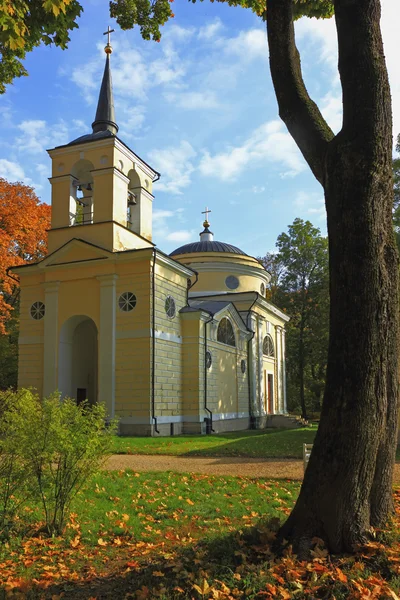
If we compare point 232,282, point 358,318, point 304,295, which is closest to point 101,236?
point 232,282

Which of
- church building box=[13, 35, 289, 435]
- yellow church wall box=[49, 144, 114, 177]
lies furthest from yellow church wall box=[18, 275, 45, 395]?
yellow church wall box=[49, 144, 114, 177]

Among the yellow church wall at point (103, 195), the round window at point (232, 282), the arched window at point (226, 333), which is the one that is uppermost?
the yellow church wall at point (103, 195)

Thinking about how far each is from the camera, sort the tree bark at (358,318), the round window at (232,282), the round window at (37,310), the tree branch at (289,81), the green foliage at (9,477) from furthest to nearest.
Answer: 1. the round window at (232,282)
2. the round window at (37,310)
3. the green foliage at (9,477)
4. the tree branch at (289,81)
5. the tree bark at (358,318)

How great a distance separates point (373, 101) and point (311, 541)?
390 centimetres

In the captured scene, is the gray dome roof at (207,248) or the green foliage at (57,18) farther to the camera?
the gray dome roof at (207,248)

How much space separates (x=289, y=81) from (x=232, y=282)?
2583 cm

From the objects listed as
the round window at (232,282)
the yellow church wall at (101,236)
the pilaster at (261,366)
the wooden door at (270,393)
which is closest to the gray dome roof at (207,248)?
the round window at (232,282)

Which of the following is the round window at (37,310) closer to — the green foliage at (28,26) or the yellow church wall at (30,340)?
the yellow church wall at (30,340)

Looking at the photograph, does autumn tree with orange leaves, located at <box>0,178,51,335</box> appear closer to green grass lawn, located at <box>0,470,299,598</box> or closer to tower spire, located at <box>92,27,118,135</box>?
tower spire, located at <box>92,27,118,135</box>

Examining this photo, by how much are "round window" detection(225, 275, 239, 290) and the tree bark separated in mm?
26146

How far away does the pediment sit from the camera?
Answer: 67.1ft

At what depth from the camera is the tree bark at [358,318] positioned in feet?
14.8

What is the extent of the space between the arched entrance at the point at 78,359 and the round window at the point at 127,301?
2092 millimetres

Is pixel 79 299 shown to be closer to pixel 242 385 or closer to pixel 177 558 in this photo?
pixel 242 385
